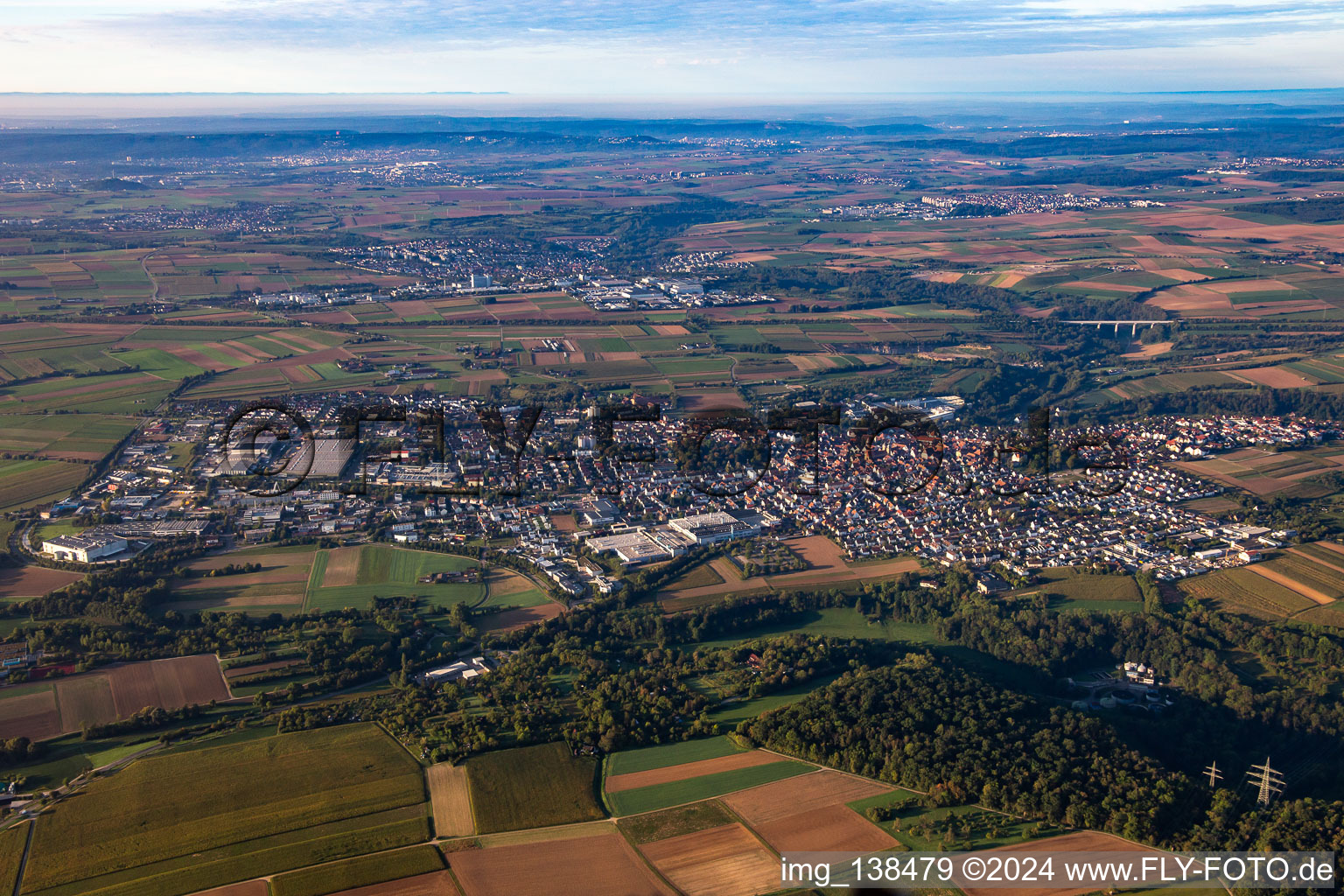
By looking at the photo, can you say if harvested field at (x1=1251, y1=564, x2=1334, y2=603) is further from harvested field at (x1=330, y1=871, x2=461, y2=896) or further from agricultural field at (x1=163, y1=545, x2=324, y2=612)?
agricultural field at (x1=163, y1=545, x2=324, y2=612)

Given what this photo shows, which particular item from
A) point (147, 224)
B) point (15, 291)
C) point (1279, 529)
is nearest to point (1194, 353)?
point (1279, 529)

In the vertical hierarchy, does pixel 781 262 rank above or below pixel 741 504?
above

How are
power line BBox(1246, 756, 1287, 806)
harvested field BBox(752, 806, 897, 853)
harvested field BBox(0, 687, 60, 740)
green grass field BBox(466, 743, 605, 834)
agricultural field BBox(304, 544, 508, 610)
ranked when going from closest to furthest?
harvested field BBox(752, 806, 897, 853) < green grass field BBox(466, 743, 605, 834) < power line BBox(1246, 756, 1287, 806) < harvested field BBox(0, 687, 60, 740) < agricultural field BBox(304, 544, 508, 610)

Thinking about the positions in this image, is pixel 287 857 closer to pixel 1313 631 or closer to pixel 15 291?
pixel 1313 631

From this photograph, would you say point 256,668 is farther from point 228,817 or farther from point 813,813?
point 813,813

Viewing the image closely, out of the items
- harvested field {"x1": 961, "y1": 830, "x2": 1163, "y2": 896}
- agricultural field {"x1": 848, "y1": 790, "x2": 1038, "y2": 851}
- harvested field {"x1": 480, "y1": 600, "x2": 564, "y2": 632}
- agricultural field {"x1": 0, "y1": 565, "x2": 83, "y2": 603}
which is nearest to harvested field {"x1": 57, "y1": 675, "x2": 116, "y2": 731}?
agricultural field {"x1": 0, "y1": 565, "x2": 83, "y2": 603}

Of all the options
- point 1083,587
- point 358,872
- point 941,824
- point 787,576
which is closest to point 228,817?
point 358,872
